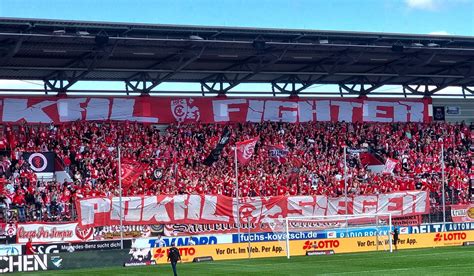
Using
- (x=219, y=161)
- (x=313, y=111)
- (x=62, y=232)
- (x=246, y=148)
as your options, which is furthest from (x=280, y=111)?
(x=62, y=232)

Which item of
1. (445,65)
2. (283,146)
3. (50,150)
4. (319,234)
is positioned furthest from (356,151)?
(50,150)

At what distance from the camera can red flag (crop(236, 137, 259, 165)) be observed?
5347 cm

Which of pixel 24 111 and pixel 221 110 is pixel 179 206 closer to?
pixel 24 111

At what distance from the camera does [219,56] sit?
195 ft

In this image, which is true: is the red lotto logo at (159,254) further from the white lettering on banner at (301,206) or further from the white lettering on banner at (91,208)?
the white lettering on banner at (301,206)

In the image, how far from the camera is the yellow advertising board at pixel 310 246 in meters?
47.8

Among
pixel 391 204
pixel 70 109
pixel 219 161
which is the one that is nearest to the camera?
pixel 391 204

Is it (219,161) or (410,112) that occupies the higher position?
(410,112)

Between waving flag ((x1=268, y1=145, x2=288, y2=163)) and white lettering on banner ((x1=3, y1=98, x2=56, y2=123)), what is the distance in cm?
1421

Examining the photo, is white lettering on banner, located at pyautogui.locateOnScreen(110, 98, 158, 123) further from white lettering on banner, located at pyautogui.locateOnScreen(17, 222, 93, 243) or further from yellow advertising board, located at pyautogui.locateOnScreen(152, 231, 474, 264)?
yellow advertising board, located at pyautogui.locateOnScreen(152, 231, 474, 264)

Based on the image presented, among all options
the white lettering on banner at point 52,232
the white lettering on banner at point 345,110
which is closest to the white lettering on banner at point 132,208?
the white lettering on banner at point 52,232

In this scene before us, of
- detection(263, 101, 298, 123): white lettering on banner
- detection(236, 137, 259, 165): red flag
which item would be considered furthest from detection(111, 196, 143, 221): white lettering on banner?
detection(263, 101, 298, 123): white lettering on banner

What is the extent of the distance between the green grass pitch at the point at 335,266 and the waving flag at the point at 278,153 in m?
13.1

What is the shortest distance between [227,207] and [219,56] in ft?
39.0
